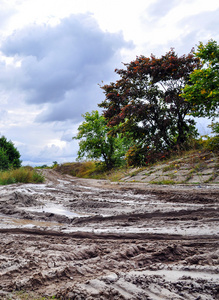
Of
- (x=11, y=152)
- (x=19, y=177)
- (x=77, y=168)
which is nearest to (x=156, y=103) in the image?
(x=19, y=177)

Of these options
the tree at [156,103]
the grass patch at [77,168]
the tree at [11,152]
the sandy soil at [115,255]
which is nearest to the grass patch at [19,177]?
the tree at [156,103]

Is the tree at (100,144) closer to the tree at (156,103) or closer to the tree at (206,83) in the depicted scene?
the tree at (156,103)

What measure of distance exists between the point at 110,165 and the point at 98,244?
85.7 ft

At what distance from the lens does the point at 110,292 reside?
2.12 meters

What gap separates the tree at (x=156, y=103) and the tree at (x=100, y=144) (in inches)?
454

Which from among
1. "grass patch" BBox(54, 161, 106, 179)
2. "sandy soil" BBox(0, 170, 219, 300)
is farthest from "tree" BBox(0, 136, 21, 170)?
"sandy soil" BBox(0, 170, 219, 300)

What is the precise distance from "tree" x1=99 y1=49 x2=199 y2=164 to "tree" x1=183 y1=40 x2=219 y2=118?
3.60m

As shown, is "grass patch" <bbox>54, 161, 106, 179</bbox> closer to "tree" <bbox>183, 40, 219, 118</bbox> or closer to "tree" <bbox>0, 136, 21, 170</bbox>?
"tree" <bbox>0, 136, 21, 170</bbox>

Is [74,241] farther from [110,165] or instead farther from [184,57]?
[110,165]

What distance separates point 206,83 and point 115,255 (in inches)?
431

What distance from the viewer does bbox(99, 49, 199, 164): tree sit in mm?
16734

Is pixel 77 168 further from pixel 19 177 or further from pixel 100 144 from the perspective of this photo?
pixel 19 177

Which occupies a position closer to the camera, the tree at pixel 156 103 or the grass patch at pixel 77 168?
the tree at pixel 156 103

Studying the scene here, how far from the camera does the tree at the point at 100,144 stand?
29.6 meters
